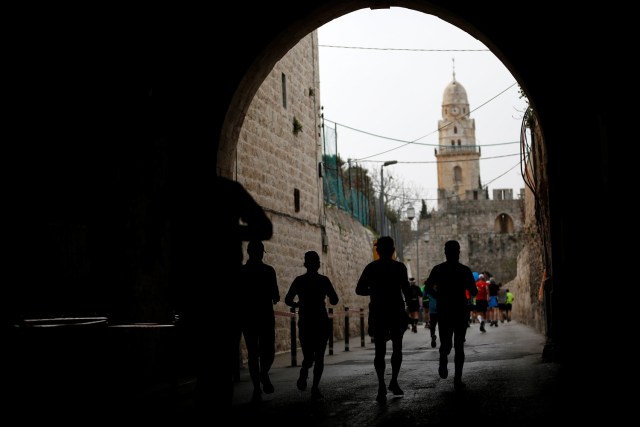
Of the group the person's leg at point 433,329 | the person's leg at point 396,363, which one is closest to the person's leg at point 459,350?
the person's leg at point 396,363

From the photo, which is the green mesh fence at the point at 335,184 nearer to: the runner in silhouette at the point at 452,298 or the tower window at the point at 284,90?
the tower window at the point at 284,90

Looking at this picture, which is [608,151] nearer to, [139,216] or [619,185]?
[619,185]

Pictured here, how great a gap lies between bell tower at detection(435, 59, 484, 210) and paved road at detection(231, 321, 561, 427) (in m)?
108

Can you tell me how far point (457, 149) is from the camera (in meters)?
120

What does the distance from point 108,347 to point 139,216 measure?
336cm

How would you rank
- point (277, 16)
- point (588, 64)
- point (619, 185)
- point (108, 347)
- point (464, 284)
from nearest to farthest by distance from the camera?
point (108, 347) < point (464, 284) < point (619, 185) < point (588, 64) < point (277, 16)

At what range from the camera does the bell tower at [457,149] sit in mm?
119812

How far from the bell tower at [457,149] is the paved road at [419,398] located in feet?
354

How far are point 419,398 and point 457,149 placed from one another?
4456 inches

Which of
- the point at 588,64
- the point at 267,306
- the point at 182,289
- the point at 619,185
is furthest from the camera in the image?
the point at 588,64

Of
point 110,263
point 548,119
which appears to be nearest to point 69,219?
point 110,263

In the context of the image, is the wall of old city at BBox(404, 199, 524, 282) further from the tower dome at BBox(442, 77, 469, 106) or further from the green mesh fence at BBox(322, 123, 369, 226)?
the tower dome at BBox(442, 77, 469, 106)

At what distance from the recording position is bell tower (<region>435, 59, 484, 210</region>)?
11981 cm

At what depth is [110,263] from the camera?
32.7ft
